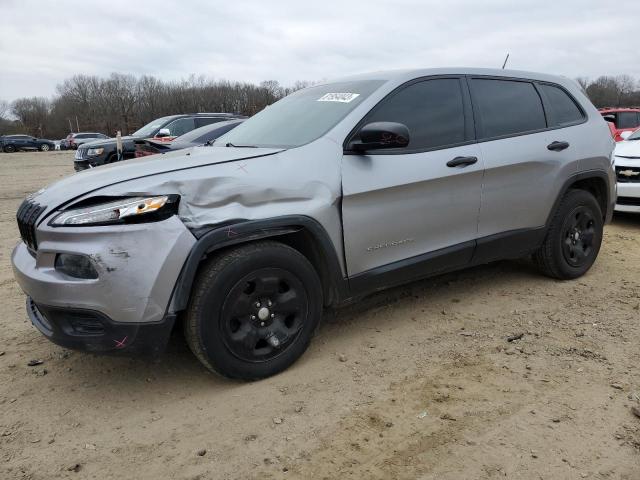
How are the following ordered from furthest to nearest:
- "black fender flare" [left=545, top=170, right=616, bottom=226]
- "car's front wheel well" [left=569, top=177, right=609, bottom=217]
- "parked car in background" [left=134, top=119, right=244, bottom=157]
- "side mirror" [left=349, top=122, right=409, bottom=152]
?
"parked car in background" [left=134, top=119, right=244, bottom=157]
"car's front wheel well" [left=569, top=177, right=609, bottom=217]
"black fender flare" [left=545, top=170, right=616, bottom=226]
"side mirror" [left=349, top=122, right=409, bottom=152]

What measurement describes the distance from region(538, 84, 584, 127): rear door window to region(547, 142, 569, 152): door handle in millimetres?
188

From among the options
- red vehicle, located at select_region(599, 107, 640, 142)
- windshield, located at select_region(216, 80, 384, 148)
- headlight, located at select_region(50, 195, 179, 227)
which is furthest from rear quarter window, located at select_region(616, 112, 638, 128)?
headlight, located at select_region(50, 195, 179, 227)

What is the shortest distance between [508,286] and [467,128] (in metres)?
1.55

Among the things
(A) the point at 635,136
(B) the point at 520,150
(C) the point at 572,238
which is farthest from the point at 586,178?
(A) the point at 635,136

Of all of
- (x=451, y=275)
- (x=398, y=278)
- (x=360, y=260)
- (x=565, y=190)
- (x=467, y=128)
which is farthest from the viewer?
(x=451, y=275)

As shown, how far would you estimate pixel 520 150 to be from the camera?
12.9 feet

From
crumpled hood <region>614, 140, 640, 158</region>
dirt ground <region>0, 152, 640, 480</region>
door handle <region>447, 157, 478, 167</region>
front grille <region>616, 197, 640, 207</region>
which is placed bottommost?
dirt ground <region>0, 152, 640, 480</region>

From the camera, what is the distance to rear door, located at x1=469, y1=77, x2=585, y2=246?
3807 millimetres

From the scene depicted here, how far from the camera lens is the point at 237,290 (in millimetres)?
2723

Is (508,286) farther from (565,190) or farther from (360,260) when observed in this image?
(360,260)

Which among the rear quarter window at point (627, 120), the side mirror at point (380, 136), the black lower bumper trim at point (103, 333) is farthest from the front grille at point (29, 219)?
the rear quarter window at point (627, 120)

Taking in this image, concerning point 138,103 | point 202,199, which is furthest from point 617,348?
point 138,103

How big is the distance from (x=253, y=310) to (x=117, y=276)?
0.74 meters

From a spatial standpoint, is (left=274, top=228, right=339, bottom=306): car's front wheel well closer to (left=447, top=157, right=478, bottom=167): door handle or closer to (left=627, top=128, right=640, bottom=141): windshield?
(left=447, top=157, right=478, bottom=167): door handle
